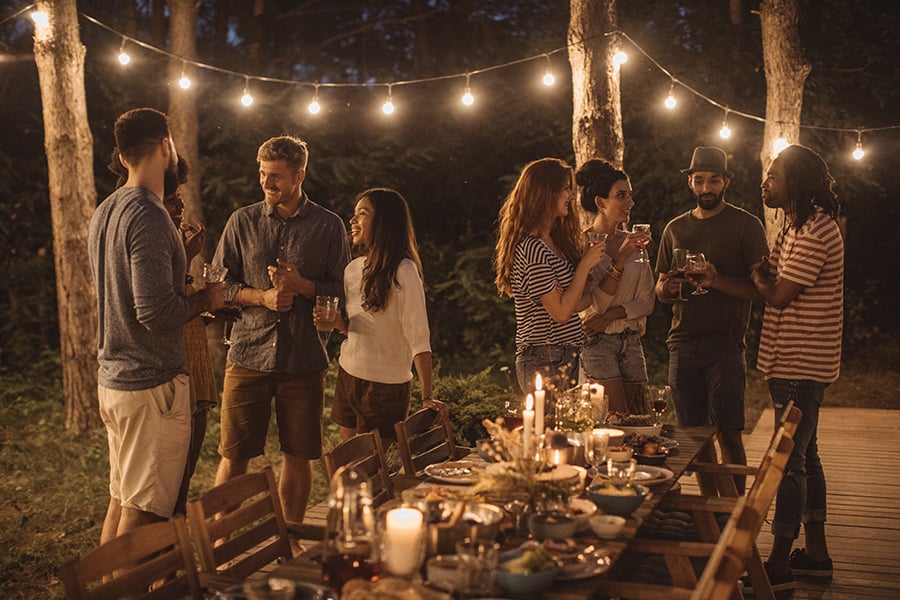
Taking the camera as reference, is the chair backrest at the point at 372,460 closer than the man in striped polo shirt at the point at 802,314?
Yes

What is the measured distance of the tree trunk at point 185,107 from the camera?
9.98m

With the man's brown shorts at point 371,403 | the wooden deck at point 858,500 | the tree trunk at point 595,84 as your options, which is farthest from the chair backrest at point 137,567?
the tree trunk at point 595,84

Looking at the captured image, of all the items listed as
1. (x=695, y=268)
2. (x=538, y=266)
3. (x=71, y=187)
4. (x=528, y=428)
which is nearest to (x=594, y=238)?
(x=538, y=266)

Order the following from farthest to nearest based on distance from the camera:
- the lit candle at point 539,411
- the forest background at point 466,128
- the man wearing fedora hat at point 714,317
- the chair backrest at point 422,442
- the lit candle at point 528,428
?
the forest background at point 466,128, the man wearing fedora hat at point 714,317, the chair backrest at point 422,442, the lit candle at point 539,411, the lit candle at point 528,428

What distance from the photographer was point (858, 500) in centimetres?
542

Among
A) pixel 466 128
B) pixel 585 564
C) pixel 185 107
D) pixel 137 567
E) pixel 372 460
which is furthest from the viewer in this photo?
pixel 466 128

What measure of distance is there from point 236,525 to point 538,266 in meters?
1.81

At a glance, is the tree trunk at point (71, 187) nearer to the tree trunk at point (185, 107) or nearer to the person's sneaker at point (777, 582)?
the tree trunk at point (185, 107)

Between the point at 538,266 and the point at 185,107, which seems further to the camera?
the point at 185,107

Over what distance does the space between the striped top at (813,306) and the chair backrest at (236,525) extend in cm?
224

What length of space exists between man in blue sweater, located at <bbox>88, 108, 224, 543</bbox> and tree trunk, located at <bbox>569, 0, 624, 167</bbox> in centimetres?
370

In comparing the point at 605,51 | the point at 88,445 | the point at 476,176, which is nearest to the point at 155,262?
the point at 605,51

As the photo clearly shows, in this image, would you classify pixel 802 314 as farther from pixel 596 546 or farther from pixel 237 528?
pixel 237 528

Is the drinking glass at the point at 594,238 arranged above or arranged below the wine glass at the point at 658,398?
above
